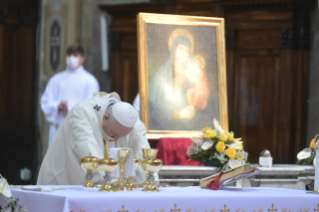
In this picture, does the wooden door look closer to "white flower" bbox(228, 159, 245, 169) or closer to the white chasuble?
the white chasuble

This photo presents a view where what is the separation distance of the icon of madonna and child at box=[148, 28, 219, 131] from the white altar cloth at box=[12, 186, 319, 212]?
11.1 ft

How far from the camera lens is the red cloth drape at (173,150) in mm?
6473

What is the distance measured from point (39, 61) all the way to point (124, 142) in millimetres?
6056

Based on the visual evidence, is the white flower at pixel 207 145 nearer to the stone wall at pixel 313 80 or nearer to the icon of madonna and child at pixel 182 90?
the icon of madonna and child at pixel 182 90

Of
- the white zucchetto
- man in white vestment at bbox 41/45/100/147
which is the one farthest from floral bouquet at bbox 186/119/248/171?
man in white vestment at bbox 41/45/100/147

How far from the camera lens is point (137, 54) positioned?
9.52 m

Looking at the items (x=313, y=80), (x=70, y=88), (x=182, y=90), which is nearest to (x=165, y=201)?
(x=182, y=90)

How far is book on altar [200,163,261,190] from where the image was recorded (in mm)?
3255

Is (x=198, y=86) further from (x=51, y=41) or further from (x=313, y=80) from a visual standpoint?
(x=51, y=41)

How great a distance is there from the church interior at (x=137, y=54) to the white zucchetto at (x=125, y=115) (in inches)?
196

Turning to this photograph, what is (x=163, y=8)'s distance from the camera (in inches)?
382

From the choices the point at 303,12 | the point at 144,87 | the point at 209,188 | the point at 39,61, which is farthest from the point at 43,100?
the point at 209,188

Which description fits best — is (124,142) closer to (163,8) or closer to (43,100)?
(43,100)

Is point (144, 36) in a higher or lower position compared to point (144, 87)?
higher
